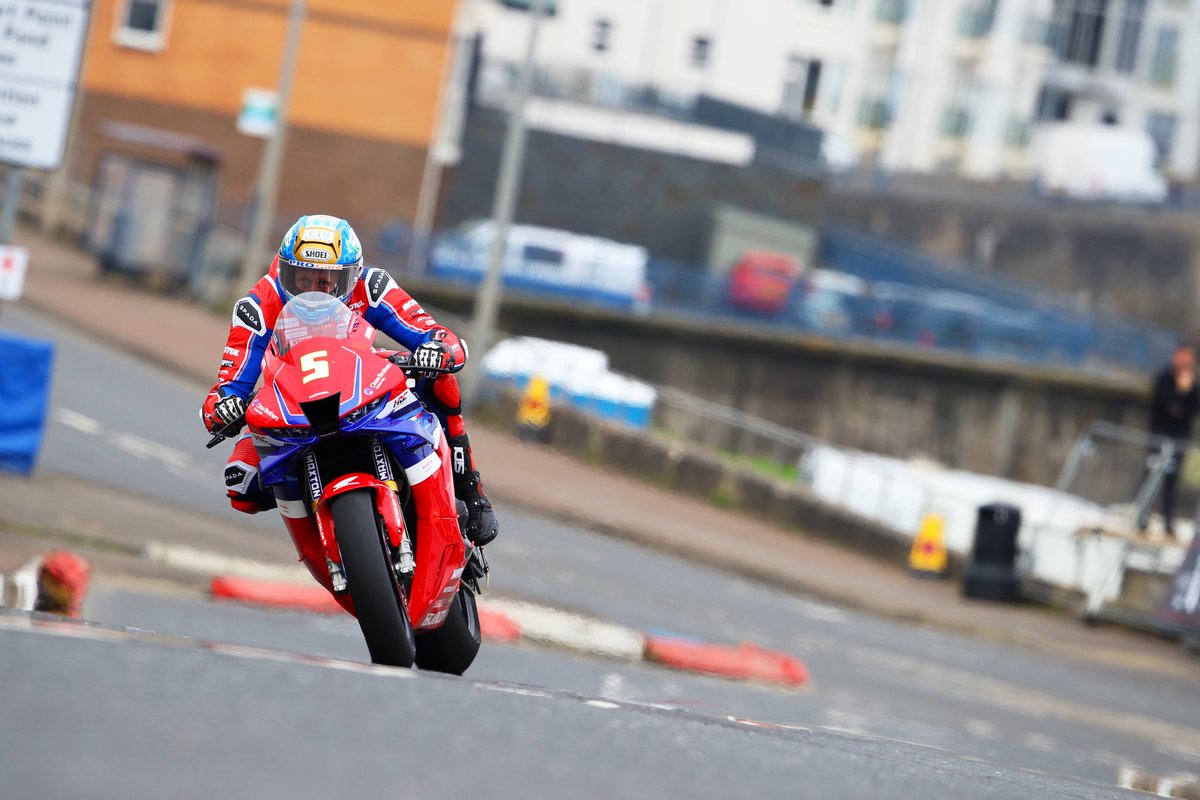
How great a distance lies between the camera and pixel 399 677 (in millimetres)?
5609

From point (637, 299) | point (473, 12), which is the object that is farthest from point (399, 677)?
point (473, 12)

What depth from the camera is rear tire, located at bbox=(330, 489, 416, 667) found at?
662 centimetres

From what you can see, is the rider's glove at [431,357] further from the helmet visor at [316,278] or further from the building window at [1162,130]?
the building window at [1162,130]

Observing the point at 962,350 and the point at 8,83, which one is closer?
the point at 8,83

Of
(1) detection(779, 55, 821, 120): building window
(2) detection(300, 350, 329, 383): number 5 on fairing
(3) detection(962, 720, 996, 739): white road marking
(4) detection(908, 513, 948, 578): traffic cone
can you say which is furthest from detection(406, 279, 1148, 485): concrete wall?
(2) detection(300, 350, 329, 383): number 5 on fairing

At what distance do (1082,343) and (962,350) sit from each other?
3771mm

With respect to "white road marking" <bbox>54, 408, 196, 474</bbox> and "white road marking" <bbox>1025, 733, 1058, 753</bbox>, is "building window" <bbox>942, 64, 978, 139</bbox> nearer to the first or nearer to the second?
"white road marking" <bbox>54, 408, 196, 474</bbox>

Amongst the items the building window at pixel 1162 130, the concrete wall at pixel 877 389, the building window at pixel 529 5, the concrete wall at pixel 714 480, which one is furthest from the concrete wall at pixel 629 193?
the building window at pixel 1162 130

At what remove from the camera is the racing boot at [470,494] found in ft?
25.6

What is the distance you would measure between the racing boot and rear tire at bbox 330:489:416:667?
3.60ft

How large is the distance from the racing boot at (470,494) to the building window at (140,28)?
Result: 125 feet

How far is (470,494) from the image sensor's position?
7.95m

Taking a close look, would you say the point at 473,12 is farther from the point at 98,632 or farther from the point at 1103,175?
the point at 98,632

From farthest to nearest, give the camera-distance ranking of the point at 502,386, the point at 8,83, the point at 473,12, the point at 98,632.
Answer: the point at 473,12, the point at 502,386, the point at 8,83, the point at 98,632
